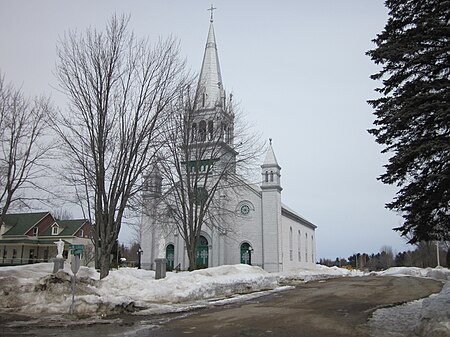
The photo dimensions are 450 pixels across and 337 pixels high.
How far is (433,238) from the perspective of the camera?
1049cm

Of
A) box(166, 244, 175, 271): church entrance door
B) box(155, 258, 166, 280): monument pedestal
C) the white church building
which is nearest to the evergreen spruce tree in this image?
box(155, 258, 166, 280): monument pedestal

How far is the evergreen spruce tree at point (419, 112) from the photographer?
931 centimetres

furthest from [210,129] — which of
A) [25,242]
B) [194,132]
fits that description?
[25,242]

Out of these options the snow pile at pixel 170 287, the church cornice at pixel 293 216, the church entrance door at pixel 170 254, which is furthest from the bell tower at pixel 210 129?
the church cornice at pixel 293 216

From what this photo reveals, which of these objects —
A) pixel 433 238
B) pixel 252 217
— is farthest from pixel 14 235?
pixel 433 238

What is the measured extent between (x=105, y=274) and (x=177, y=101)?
33.0 feet

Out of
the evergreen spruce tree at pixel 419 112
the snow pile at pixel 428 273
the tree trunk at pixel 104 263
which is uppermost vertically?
the evergreen spruce tree at pixel 419 112

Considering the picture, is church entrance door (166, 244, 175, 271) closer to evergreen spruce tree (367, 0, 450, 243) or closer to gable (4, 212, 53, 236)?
gable (4, 212, 53, 236)

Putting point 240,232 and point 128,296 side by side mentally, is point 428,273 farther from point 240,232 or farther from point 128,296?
point 128,296

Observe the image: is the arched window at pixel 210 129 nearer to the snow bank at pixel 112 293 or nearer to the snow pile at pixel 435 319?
the snow bank at pixel 112 293

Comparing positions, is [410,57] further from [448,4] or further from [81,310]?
[81,310]

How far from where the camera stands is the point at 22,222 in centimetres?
5228

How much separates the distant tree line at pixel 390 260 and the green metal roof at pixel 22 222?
2331 inches

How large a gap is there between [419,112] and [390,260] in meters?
132
